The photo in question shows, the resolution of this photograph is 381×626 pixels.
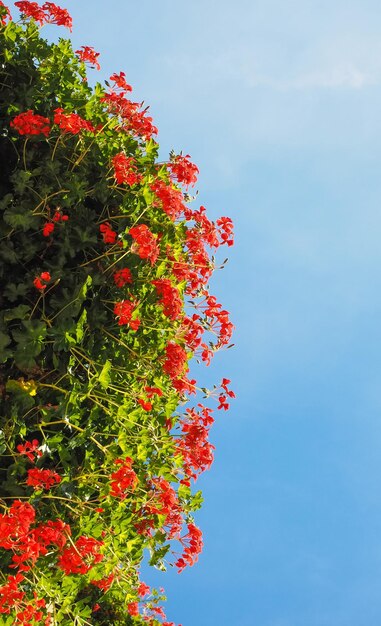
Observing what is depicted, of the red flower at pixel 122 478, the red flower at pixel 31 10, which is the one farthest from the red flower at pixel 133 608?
the red flower at pixel 31 10

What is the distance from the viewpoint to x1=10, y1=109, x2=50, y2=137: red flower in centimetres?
417

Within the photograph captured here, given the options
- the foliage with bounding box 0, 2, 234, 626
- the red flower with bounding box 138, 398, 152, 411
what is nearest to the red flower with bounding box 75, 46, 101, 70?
the foliage with bounding box 0, 2, 234, 626

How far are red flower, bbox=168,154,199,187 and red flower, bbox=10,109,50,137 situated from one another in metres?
1.26

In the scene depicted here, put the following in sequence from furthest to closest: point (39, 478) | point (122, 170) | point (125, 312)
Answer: point (122, 170)
point (125, 312)
point (39, 478)

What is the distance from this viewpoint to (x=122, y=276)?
4.32 m

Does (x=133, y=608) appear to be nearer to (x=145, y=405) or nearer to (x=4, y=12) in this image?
(x=145, y=405)

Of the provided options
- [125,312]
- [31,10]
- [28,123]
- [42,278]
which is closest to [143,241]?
[125,312]

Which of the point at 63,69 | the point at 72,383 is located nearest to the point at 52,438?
the point at 72,383

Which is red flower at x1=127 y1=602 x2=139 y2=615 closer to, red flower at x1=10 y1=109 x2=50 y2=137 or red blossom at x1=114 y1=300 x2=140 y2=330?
red blossom at x1=114 y1=300 x2=140 y2=330

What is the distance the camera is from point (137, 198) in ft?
15.4

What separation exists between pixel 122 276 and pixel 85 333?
0.40 meters

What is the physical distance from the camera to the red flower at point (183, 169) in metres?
5.27

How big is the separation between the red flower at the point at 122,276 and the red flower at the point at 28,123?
0.92 m

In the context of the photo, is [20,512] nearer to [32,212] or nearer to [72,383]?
[72,383]
